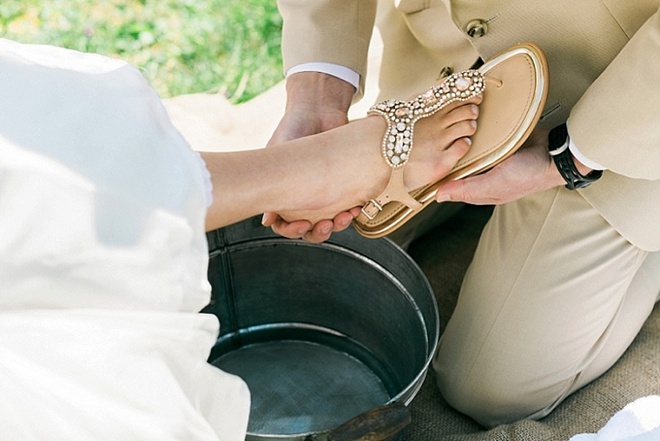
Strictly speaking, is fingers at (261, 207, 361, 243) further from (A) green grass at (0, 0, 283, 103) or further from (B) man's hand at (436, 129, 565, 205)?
(A) green grass at (0, 0, 283, 103)

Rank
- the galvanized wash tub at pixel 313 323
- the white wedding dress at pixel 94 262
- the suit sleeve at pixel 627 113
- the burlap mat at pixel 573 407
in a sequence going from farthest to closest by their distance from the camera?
the galvanized wash tub at pixel 313 323 < the burlap mat at pixel 573 407 < the suit sleeve at pixel 627 113 < the white wedding dress at pixel 94 262

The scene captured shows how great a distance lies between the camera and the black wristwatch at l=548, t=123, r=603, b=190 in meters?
0.96

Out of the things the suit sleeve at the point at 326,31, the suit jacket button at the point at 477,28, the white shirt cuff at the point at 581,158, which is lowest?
the white shirt cuff at the point at 581,158

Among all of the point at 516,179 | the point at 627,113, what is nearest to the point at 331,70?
the point at 516,179

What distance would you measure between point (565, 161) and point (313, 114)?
1.16ft

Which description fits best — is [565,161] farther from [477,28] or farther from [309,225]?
[309,225]

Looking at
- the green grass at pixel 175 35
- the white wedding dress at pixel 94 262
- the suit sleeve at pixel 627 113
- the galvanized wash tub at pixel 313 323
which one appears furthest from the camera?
the green grass at pixel 175 35

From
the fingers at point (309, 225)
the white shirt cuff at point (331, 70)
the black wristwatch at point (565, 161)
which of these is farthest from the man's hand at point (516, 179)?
the white shirt cuff at point (331, 70)

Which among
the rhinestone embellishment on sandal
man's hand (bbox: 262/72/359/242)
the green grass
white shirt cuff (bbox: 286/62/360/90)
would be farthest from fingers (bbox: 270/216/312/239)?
the green grass

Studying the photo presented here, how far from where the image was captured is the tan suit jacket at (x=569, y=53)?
90 centimetres

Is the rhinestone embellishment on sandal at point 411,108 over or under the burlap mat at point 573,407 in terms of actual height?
over

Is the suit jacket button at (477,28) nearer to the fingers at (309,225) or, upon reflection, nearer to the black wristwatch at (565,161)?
Answer: the black wristwatch at (565,161)

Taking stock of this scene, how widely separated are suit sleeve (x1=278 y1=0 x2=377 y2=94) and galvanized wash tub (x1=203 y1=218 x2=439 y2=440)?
0.85 feet

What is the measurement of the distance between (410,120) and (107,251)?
48 cm
